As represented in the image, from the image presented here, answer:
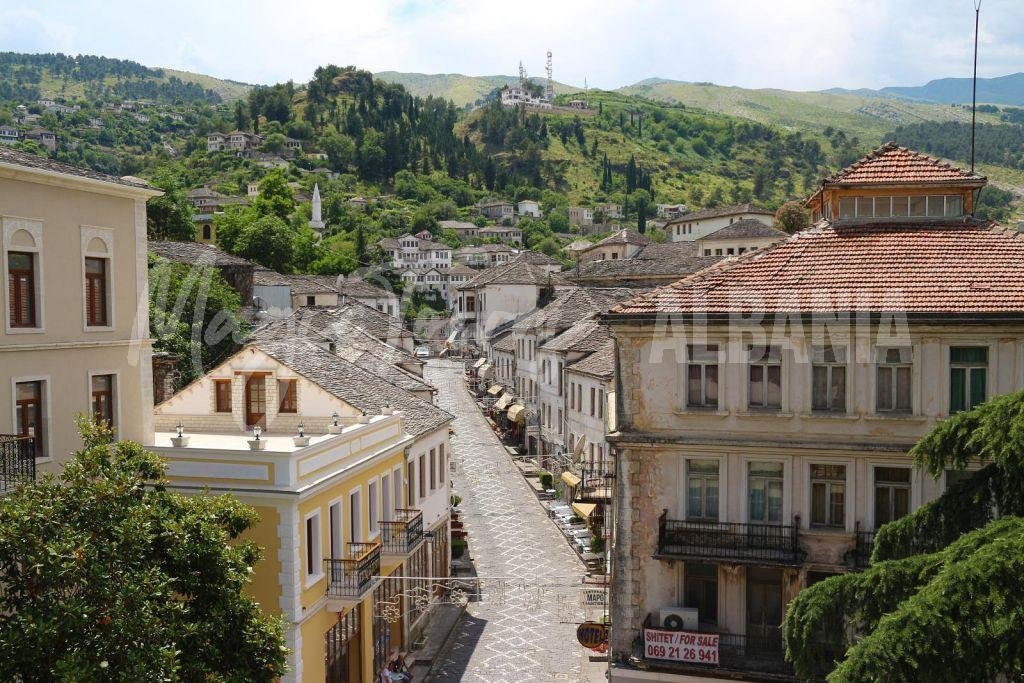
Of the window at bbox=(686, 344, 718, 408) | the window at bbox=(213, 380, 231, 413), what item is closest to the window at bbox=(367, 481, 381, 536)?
the window at bbox=(213, 380, 231, 413)

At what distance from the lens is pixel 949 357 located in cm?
1781

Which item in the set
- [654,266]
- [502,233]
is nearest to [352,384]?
[654,266]

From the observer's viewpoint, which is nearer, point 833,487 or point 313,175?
point 833,487

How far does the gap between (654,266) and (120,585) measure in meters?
55.6

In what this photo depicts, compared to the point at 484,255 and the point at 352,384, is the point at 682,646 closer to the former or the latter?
the point at 352,384

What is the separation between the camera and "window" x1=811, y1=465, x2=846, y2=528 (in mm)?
18438

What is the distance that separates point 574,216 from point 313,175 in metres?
54.7

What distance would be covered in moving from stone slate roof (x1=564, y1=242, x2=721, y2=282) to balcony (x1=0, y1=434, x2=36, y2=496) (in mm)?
47691

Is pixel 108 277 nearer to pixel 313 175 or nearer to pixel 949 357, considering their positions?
pixel 949 357

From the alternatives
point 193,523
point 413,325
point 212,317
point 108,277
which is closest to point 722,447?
point 193,523

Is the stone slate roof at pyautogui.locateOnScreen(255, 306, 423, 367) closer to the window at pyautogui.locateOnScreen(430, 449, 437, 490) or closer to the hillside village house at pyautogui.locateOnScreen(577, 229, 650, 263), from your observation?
the window at pyautogui.locateOnScreen(430, 449, 437, 490)

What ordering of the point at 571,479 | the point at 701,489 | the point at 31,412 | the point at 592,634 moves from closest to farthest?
the point at 31,412 → the point at 701,489 → the point at 592,634 → the point at 571,479

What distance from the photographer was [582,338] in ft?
141

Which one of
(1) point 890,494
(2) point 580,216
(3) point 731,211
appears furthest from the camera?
(2) point 580,216
